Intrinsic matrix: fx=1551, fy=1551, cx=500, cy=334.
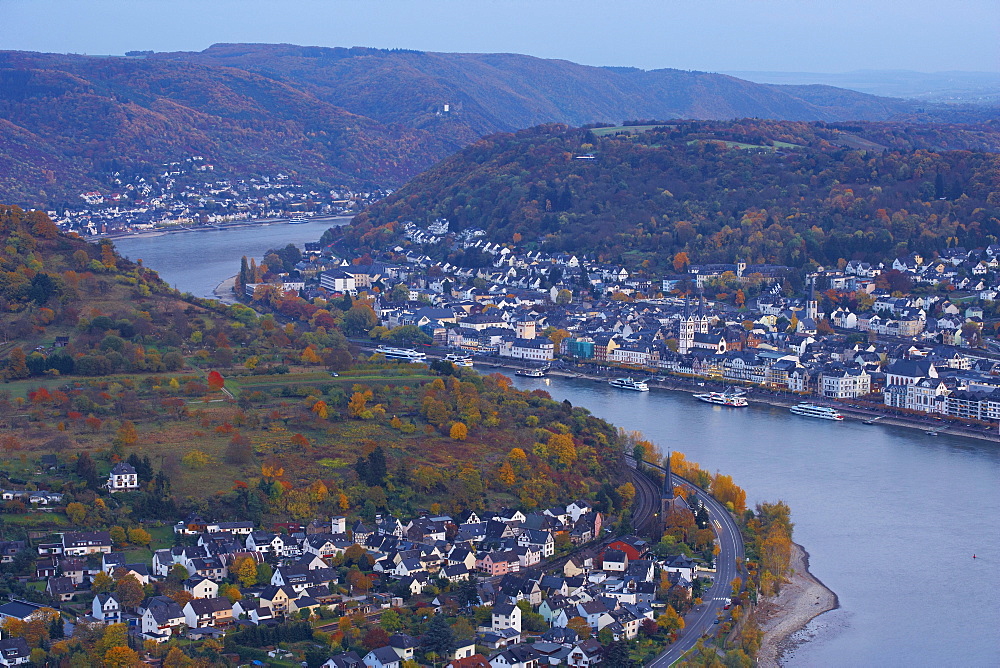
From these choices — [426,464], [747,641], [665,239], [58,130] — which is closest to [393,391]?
[426,464]

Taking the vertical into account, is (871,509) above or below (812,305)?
below

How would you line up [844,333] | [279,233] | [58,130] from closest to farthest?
[844,333]
[279,233]
[58,130]

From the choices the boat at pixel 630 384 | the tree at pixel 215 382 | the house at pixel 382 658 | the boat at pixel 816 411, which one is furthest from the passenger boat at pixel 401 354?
the house at pixel 382 658

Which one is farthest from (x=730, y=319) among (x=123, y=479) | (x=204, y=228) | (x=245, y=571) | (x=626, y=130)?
(x=204, y=228)

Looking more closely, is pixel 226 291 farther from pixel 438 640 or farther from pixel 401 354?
pixel 438 640

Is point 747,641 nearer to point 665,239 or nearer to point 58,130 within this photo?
point 665,239

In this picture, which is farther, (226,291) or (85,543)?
(226,291)

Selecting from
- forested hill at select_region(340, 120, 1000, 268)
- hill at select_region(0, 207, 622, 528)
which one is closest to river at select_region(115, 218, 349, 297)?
forested hill at select_region(340, 120, 1000, 268)
